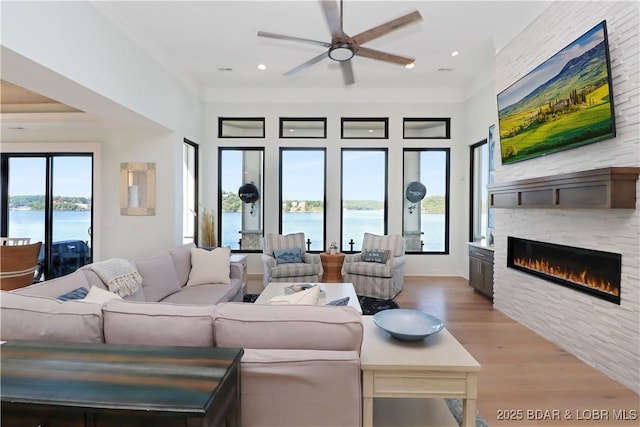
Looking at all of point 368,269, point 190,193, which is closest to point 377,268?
point 368,269

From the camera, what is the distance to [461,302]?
178 inches

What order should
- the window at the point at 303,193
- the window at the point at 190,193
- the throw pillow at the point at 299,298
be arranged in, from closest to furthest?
the throw pillow at the point at 299,298, the window at the point at 190,193, the window at the point at 303,193

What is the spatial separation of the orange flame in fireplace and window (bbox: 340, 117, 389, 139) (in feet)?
11.0

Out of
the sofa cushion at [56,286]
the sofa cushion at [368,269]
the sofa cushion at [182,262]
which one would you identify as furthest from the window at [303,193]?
the sofa cushion at [56,286]

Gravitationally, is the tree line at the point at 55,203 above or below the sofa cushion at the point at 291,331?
above

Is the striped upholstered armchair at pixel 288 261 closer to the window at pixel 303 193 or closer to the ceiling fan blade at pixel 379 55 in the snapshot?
the window at pixel 303 193

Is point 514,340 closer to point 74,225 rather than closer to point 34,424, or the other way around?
point 34,424

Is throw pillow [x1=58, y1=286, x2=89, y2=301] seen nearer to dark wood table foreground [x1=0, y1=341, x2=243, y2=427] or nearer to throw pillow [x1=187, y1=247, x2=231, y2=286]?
dark wood table foreground [x1=0, y1=341, x2=243, y2=427]

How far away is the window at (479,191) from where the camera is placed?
5.38 m

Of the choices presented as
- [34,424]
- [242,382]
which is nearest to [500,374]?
[242,382]

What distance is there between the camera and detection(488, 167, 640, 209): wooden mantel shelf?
2.34 metres

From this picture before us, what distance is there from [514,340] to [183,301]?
342 cm

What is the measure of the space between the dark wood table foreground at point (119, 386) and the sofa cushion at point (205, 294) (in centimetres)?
175

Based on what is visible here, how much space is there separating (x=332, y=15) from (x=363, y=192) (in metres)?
3.90
